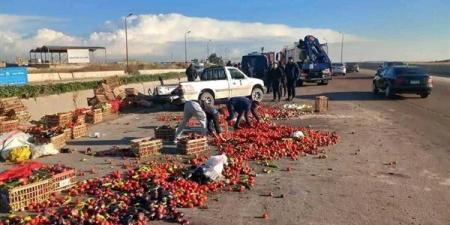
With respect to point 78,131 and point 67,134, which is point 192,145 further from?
point 78,131

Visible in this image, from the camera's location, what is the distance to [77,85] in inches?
926

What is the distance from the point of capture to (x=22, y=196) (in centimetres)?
719

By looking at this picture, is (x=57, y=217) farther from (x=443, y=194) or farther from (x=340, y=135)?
(x=340, y=135)

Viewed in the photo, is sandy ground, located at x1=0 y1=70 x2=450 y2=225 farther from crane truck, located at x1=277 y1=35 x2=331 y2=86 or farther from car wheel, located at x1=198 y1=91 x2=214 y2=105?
crane truck, located at x1=277 y1=35 x2=331 y2=86

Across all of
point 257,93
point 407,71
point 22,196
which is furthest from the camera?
point 407,71

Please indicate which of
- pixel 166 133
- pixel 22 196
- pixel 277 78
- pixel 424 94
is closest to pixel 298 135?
pixel 166 133

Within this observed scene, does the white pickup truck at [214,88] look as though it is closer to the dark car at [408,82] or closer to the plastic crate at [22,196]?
the dark car at [408,82]

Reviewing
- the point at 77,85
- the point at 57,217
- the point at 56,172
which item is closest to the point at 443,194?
the point at 57,217

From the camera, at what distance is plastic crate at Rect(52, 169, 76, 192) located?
793 centimetres

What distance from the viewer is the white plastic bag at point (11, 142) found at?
11156 millimetres

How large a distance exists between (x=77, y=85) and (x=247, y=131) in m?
12.7

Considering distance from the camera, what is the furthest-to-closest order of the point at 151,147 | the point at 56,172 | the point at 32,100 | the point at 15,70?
the point at 15,70
the point at 32,100
the point at 151,147
the point at 56,172

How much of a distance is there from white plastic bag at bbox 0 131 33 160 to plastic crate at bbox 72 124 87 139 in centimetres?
213

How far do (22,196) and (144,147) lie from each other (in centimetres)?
399
